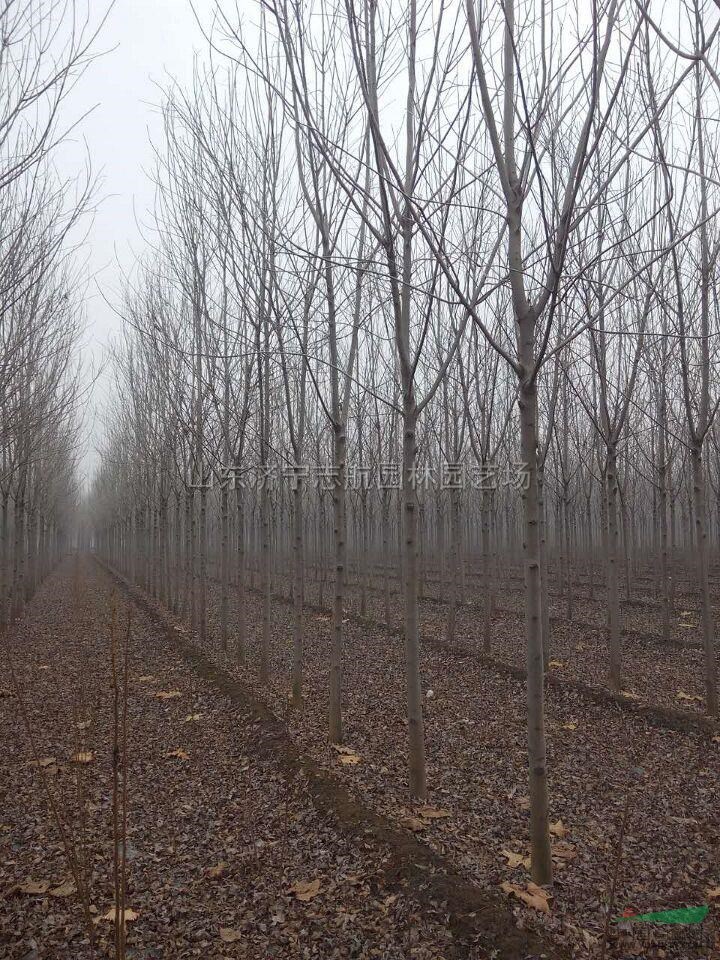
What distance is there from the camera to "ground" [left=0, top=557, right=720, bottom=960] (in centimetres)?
266

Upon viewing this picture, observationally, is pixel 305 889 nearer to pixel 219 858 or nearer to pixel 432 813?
pixel 219 858

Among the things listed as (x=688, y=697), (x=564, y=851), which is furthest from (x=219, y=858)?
(x=688, y=697)

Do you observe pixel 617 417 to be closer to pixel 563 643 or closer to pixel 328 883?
pixel 563 643

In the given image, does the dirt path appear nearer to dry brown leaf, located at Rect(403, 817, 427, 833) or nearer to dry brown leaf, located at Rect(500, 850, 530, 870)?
dry brown leaf, located at Rect(403, 817, 427, 833)

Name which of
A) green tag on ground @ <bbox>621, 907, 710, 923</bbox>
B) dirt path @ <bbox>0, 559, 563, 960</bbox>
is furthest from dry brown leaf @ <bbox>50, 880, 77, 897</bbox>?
green tag on ground @ <bbox>621, 907, 710, 923</bbox>

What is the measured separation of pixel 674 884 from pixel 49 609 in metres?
12.7

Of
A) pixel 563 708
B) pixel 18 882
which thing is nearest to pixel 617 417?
pixel 563 708

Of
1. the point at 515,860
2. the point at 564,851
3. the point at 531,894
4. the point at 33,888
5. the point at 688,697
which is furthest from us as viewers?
the point at 688,697

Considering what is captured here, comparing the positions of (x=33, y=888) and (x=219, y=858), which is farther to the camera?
(x=219, y=858)

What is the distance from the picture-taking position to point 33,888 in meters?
2.96

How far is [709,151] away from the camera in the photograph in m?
5.28

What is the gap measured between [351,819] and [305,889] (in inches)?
23.8

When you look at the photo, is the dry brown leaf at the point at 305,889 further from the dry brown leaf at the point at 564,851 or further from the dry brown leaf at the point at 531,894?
the dry brown leaf at the point at 564,851

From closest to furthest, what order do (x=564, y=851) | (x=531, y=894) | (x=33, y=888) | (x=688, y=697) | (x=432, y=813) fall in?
(x=531, y=894), (x=33, y=888), (x=564, y=851), (x=432, y=813), (x=688, y=697)
